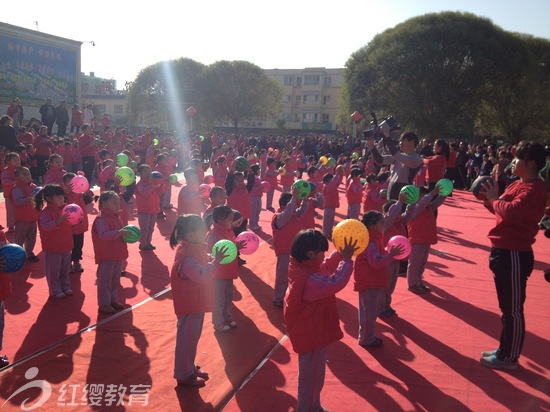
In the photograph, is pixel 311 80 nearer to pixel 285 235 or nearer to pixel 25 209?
pixel 25 209

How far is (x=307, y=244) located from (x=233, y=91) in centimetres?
5171

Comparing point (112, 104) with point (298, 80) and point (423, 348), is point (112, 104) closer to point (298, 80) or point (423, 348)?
point (298, 80)

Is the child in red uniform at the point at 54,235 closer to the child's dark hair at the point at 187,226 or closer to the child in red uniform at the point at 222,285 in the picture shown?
the child in red uniform at the point at 222,285

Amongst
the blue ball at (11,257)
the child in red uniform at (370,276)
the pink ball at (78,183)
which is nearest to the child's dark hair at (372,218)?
the child in red uniform at (370,276)

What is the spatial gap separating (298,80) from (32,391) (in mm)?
72903

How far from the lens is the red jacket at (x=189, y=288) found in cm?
405

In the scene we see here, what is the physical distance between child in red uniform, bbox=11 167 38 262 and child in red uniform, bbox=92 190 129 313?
2031mm

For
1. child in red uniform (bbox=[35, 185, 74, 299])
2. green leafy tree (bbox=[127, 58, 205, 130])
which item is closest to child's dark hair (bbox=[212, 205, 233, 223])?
child in red uniform (bbox=[35, 185, 74, 299])

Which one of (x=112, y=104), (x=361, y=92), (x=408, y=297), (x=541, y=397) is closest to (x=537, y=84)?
(x=361, y=92)

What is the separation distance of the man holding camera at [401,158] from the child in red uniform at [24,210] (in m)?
5.54

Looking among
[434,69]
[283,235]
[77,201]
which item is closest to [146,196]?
[77,201]

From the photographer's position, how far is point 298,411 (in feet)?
12.1

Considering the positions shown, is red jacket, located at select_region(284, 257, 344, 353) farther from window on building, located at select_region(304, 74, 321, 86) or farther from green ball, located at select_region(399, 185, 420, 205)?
window on building, located at select_region(304, 74, 321, 86)

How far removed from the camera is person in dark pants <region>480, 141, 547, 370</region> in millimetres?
4230
